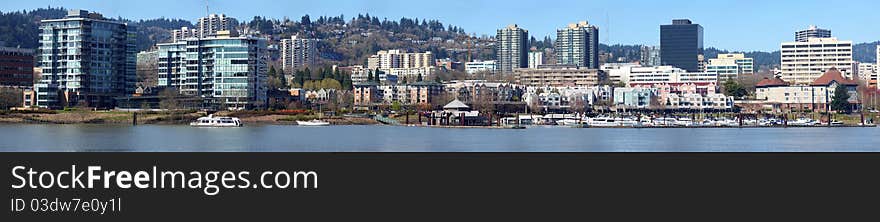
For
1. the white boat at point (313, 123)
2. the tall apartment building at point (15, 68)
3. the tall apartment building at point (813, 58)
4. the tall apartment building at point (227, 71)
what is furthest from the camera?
the tall apartment building at point (813, 58)

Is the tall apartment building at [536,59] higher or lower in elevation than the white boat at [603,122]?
higher

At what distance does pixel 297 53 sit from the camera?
140250 millimetres

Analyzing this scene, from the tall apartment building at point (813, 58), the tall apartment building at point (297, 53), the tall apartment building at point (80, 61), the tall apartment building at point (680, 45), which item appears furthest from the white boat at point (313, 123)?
the tall apartment building at point (680, 45)

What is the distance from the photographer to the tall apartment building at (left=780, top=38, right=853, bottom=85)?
104 metres

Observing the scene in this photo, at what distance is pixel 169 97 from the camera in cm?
6212

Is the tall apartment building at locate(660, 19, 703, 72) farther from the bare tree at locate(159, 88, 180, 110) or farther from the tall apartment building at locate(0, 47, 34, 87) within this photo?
the bare tree at locate(159, 88, 180, 110)

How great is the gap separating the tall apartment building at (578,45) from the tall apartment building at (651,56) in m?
11.5

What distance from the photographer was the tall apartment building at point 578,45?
461 feet

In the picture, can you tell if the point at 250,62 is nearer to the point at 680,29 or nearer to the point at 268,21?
the point at 680,29

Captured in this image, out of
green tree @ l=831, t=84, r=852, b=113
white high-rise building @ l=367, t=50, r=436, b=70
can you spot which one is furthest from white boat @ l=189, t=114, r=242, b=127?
white high-rise building @ l=367, t=50, r=436, b=70

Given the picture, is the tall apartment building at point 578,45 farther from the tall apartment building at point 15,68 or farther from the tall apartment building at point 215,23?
the tall apartment building at point 15,68

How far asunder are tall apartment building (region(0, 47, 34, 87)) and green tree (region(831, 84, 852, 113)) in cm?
5172
